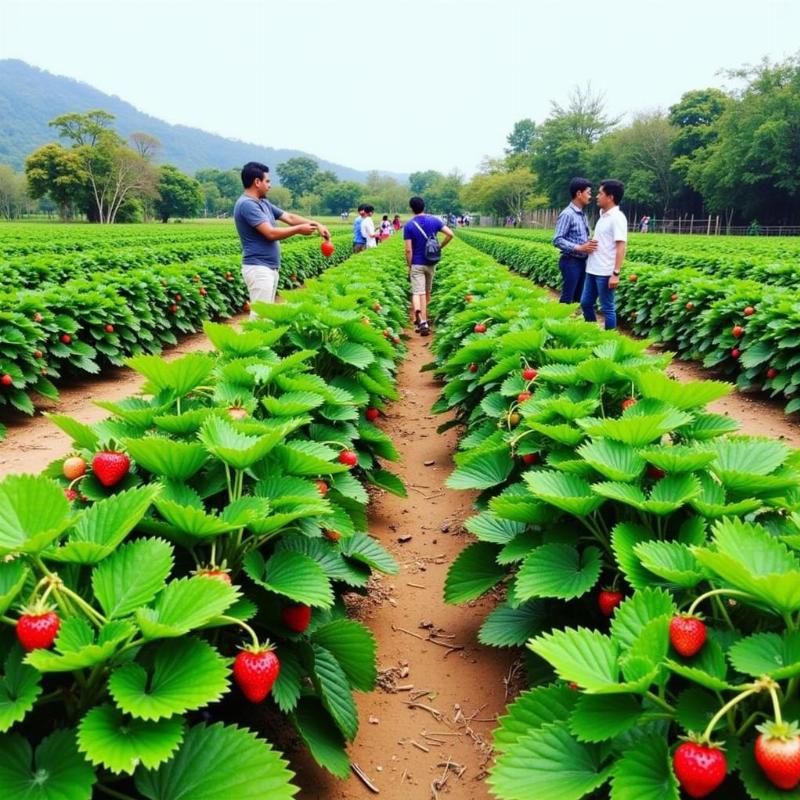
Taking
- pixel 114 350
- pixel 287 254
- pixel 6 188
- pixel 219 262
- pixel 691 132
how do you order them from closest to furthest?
pixel 114 350 < pixel 219 262 < pixel 287 254 < pixel 691 132 < pixel 6 188

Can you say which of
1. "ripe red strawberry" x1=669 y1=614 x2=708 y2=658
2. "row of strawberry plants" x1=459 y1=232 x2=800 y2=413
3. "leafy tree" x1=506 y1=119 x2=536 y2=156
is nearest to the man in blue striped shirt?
"row of strawberry plants" x1=459 y1=232 x2=800 y2=413

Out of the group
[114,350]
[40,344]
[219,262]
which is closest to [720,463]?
[40,344]

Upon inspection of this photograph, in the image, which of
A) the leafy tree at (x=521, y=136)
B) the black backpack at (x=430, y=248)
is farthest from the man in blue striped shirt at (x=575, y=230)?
the leafy tree at (x=521, y=136)

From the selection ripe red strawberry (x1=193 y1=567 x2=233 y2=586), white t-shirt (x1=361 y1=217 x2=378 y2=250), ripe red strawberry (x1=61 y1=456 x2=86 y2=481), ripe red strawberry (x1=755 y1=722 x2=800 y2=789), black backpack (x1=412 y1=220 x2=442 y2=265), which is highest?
white t-shirt (x1=361 y1=217 x2=378 y2=250)

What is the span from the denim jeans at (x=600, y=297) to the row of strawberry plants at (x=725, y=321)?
1203 millimetres

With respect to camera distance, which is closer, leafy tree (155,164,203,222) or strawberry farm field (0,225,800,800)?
strawberry farm field (0,225,800,800)

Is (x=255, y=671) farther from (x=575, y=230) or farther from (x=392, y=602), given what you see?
(x=575, y=230)

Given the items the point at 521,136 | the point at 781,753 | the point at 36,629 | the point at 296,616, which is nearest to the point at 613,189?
the point at 296,616

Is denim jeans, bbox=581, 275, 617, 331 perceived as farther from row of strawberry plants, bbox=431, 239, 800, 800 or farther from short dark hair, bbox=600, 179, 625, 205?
row of strawberry plants, bbox=431, 239, 800, 800

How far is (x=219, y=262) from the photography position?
42.0ft

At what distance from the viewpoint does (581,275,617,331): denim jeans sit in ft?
24.0

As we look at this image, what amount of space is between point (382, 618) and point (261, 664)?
5.64 feet

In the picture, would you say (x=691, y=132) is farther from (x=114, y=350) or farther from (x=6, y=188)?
(x=6, y=188)

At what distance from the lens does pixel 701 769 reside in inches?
46.1
